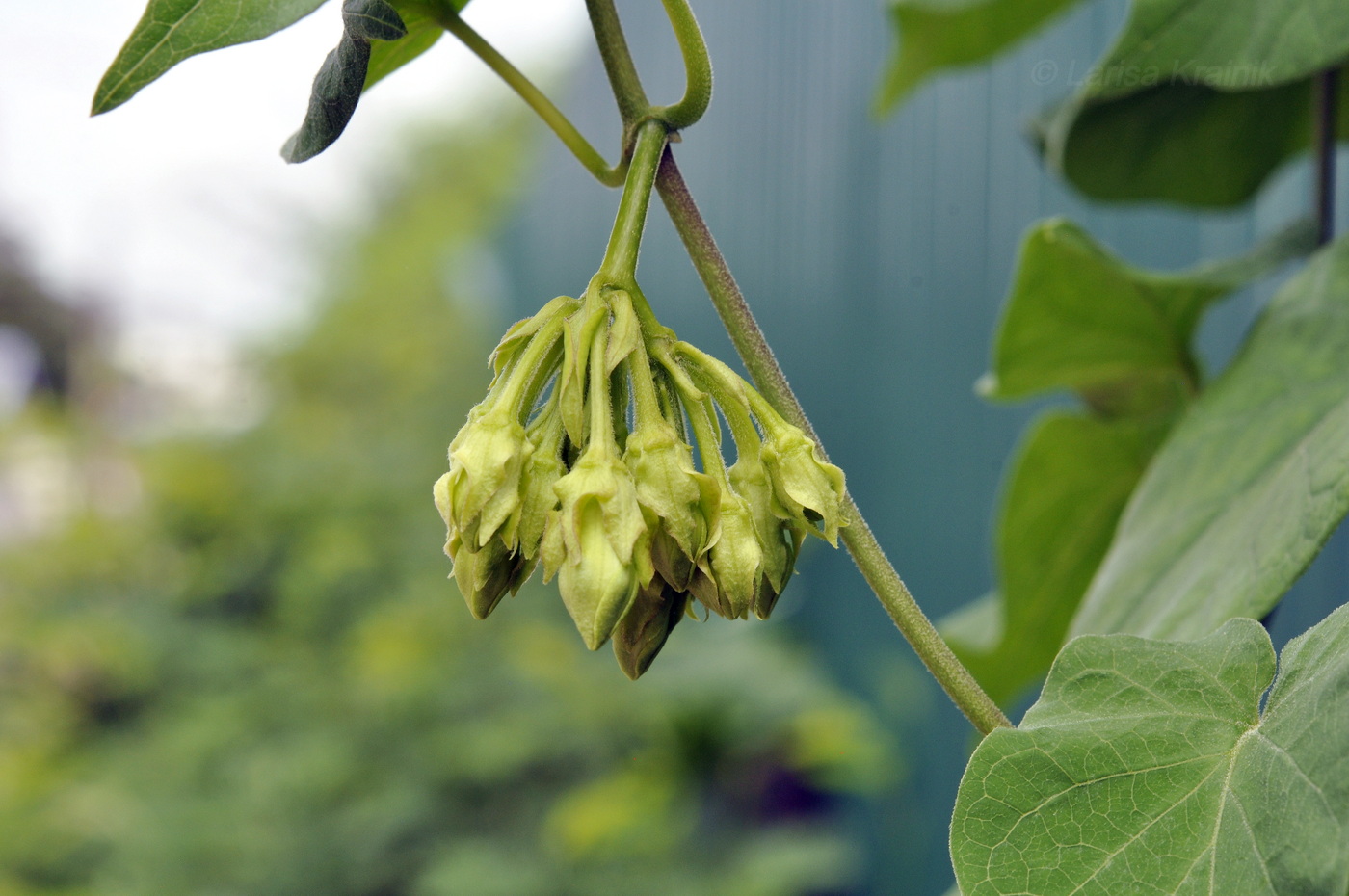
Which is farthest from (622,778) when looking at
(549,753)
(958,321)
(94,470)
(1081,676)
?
(94,470)

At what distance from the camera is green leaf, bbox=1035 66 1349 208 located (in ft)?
2.51

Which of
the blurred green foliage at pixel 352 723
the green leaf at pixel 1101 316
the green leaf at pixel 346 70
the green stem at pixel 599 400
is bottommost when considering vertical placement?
the blurred green foliage at pixel 352 723

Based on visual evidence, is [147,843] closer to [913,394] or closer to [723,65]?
[913,394]

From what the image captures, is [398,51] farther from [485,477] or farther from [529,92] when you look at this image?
[485,477]

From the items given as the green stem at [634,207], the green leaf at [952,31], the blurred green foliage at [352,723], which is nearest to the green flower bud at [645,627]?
the green stem at [634,207]

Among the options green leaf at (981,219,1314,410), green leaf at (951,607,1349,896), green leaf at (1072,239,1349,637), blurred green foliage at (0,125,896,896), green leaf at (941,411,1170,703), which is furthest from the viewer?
blurred green foliage at (0,125,896,896)

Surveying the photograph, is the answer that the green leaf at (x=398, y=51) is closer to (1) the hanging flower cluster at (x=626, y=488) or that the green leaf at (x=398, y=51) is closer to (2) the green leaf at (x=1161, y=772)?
(1) the hanging flower cluster at (x=626, y=488)

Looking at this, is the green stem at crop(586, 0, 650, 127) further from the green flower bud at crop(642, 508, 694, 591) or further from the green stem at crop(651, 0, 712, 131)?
the green flower bud at crop(642, 508, 694, 591)

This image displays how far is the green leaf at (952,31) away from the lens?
2.82 feet

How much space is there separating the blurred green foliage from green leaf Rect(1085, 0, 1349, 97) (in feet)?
6.02

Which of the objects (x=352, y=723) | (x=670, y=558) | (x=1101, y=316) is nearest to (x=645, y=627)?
(x=670, y=558)

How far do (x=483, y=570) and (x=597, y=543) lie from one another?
0.05 meters

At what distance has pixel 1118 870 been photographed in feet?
1.13

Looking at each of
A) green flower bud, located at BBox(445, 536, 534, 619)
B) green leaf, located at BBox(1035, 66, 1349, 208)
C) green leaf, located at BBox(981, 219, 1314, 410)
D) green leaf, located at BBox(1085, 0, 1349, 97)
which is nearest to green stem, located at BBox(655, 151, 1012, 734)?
green flower bud, located at BBox(445, 536, 534, 619)
